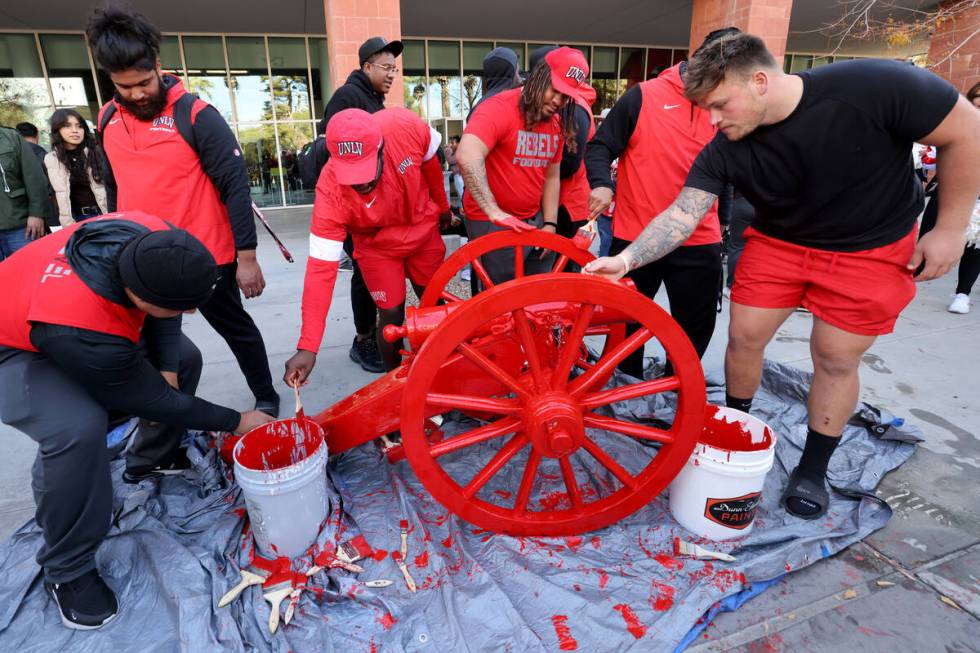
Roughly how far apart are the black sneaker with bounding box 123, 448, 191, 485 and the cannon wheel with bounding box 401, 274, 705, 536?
1262 millimetres

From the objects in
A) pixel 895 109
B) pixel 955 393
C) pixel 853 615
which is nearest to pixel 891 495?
pixel 853 615

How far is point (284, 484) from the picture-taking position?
1775 millimetres

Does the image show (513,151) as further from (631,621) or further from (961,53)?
(961,53)

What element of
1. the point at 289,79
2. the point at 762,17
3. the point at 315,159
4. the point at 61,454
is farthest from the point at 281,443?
the point at 289,79

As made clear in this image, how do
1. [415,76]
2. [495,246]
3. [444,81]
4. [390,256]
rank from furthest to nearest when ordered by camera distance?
1. [444,81]
2. [415,76]
3. [390,256]
4. [495,246]

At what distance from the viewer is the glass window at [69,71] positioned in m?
10.4

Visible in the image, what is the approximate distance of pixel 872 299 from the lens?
1.85 metres

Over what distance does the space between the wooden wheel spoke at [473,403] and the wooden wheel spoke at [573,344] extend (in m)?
0.17

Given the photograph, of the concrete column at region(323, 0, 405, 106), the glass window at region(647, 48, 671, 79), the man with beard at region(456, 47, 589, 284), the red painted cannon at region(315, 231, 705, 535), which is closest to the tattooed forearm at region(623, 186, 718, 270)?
the red painted cannon at region(315, 231, 705, 535)

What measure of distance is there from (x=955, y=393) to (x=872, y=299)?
176cm

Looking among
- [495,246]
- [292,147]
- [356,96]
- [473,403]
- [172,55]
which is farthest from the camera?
[292,147]

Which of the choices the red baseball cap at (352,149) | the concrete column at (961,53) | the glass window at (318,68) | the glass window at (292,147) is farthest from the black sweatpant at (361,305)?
the glass window at (318,68)

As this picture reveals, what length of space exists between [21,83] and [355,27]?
835 centimetres

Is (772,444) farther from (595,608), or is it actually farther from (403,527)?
(403,527)
